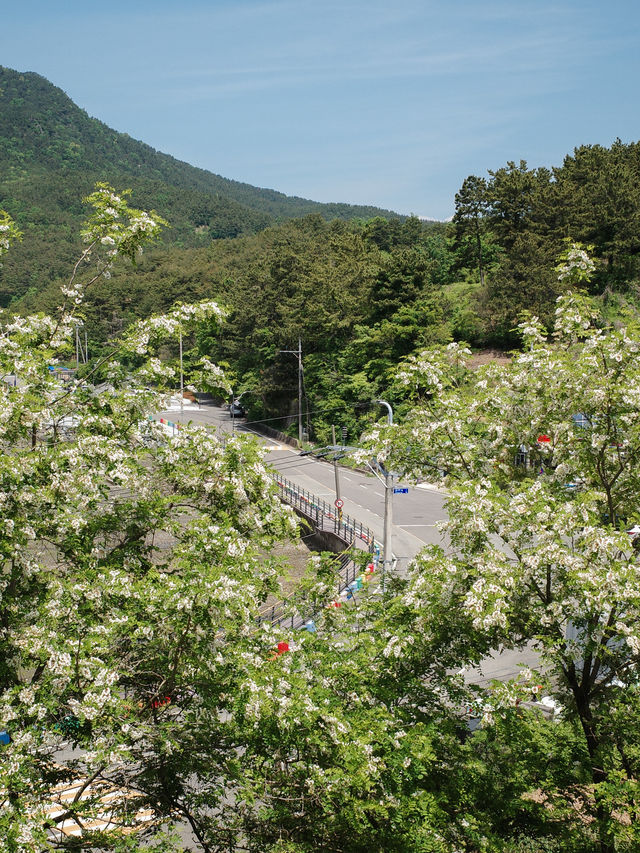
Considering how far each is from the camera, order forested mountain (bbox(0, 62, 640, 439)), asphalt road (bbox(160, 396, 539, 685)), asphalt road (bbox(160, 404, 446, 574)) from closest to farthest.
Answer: asphalt road (bbox(160, 396, 539, 685)) < asphalt road (bbox(160, 404, 446, 574)) < forested mountain (bbox(0, 62, 640, 439))

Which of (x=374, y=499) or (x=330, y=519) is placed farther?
(x=374, y=499)

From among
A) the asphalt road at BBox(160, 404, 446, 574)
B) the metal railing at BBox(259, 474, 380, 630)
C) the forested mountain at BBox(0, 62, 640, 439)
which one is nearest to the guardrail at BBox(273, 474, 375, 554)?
the metal railing at BBox(259, 474, 380, 630)

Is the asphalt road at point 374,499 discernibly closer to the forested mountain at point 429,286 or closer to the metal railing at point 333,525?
the metal railing at point 333,525

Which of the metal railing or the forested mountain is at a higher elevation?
the forested mountain

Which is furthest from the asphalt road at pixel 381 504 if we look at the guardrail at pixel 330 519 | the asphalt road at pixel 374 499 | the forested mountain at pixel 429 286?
the forested mountain at pixel 429 286

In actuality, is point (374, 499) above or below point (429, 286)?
below

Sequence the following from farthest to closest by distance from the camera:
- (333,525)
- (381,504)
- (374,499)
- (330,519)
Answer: (374,499)
(381,504)
(330,519)
(333,525)

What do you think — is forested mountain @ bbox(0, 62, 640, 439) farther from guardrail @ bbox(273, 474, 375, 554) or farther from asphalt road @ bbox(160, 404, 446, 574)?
guardrail @ bbox(273, 474, 375, 554)

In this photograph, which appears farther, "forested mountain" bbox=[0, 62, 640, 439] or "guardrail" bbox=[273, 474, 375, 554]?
"forested mountain" bbox=[0, 62, 640, 439]

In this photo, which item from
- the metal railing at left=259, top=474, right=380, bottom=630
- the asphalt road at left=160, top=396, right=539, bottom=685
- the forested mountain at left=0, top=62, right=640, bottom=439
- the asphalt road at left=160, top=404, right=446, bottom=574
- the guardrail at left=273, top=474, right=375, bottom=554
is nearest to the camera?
the asphalt road at left=160, top=396, right=539, bottom=685

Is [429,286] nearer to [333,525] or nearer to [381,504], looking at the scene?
[381,504]

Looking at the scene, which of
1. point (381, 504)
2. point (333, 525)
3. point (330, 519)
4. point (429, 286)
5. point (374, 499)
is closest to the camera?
point (333, 525)

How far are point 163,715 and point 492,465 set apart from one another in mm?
5213

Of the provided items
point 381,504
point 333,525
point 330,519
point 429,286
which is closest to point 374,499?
point 381,504
